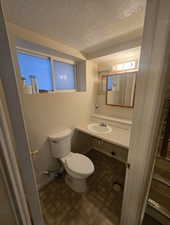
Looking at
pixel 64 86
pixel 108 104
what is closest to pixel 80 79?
pixel 64 86

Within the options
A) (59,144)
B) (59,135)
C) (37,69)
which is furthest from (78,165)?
(37,69)

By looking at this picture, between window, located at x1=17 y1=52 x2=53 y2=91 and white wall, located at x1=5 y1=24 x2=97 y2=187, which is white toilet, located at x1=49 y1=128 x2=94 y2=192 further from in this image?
window, located at x1=17 y1=52 x2=53 y2=91

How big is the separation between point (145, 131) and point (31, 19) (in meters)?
1.58

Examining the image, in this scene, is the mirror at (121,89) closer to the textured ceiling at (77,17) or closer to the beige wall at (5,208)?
the textured ceiling at (77,17)

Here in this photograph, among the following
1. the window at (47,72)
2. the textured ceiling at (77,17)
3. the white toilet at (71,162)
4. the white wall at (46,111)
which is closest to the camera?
the textured ceiling at (77,17)

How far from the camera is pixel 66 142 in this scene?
161 cm

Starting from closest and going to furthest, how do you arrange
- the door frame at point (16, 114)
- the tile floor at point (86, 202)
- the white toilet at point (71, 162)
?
the door frame at point (16, 114) → the tile floor at point (86, 202) → the white toilet at point (71, 162)

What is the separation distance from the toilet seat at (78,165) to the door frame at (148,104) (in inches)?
22.3

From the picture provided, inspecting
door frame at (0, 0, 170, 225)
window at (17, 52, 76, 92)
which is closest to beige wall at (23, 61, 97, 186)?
window at (17, 52, 76, 92)

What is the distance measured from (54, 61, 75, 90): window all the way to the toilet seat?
4.44ft

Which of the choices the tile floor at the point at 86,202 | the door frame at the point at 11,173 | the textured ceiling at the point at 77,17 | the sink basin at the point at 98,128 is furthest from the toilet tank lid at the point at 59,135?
the textured ceiling at the point at 77,17

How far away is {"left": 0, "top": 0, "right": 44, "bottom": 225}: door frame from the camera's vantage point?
0.39m

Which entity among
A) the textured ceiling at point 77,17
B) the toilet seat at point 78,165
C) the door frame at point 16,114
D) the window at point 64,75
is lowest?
the toilet seat at point 78,165

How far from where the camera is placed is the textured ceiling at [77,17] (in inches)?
34.5
